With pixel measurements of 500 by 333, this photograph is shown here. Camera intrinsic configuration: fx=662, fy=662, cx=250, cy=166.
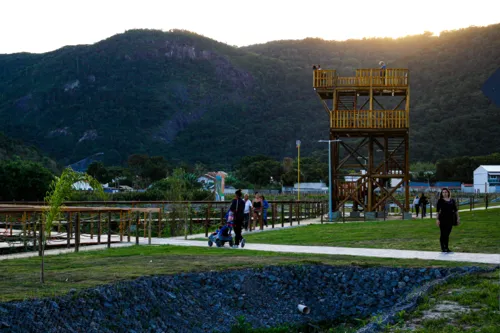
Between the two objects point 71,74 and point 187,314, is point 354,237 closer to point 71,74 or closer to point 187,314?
point 187,314

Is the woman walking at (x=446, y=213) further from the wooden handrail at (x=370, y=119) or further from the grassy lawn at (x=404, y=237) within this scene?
the wooden handrail at (x=370, y=119)

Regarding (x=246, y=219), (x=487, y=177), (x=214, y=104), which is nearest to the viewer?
(x=246, y=219)

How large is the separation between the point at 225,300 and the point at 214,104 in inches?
6515

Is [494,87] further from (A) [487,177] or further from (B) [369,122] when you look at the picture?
(A) [487,177]

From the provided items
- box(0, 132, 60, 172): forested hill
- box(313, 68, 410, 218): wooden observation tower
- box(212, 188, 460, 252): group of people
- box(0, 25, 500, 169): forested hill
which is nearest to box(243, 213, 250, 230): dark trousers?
box(212, 188, 460, 252): group of people

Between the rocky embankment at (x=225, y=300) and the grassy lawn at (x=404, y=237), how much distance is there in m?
4.14

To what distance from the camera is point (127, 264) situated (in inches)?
566

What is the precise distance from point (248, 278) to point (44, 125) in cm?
15455

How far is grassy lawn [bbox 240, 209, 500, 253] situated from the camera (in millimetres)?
18484

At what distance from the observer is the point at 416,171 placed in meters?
108

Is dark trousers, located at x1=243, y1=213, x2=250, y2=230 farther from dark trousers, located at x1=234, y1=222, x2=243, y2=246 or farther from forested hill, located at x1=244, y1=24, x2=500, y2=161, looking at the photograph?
forested hill, located at x1=244, y1=24, x2=500, y2=161

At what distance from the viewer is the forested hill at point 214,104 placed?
13600 cm

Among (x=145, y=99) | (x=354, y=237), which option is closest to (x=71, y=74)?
(x=145, y=99)

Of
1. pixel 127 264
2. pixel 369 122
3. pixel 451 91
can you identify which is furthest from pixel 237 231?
pixel 451 91
